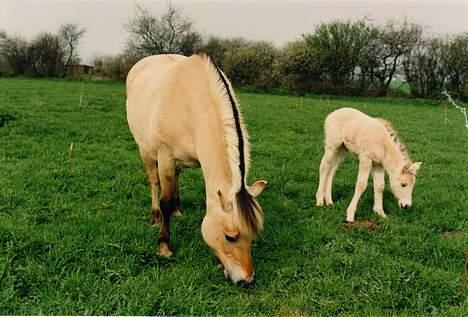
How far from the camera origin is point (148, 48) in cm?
397

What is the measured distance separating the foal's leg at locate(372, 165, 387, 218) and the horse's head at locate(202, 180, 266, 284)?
1.72 m

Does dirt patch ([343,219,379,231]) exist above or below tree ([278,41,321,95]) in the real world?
below

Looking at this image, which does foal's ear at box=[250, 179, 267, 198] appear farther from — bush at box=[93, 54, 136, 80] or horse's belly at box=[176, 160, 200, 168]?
bush at box=[93, 54, 136, 80]

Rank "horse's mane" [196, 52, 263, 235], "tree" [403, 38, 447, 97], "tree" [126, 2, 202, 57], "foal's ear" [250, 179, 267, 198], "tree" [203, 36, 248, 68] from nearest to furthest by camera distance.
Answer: "horse's mane" [196, 52, 263, 235]
"foal's ear" [250, 179, 267, 198]
"tree" [126, 2, 202, 57]
"tree" [203, 36, 248, 68]
"tree" [403, 38, 447, 97]

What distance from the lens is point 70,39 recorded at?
3.55 meters

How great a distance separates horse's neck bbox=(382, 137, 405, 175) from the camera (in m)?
3.78

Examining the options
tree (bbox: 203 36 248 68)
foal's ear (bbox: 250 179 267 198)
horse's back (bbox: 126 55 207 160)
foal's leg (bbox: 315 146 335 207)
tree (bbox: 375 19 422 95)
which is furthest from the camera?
foal's leg (bbox: 315 146 335 207)

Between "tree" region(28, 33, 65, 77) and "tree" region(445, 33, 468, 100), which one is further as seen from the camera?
"tree" region(445, 33, 468, 100)

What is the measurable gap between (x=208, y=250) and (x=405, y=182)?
1.87m

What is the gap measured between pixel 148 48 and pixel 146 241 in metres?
1.82

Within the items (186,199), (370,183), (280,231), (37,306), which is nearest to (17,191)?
(186,199)

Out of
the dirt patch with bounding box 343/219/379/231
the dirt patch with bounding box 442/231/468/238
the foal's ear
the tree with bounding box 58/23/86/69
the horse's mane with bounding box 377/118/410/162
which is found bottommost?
the dirt patch with bounding box 343/219/379/231

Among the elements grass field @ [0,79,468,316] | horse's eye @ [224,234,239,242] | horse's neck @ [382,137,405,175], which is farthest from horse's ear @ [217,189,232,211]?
horse's neck @ [382,137,405,175]

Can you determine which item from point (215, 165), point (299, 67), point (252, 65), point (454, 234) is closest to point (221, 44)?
point (252, 65)
